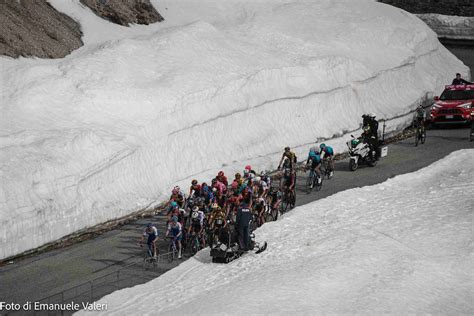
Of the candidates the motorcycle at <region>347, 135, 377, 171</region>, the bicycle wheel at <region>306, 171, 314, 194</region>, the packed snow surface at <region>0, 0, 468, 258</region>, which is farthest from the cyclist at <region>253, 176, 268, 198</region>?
the motorcycle at <region>347, 135, 377, 171</region>

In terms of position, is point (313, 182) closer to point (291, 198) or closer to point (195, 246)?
point (291, 198)

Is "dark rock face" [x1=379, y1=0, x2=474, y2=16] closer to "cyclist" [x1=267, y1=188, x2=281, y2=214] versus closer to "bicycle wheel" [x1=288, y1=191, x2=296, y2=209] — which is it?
"bicycle wheel" [x1=288, y1=191, x2=296, y2=209]

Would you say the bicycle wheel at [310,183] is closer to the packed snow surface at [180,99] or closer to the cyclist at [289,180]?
the cyclist at [289,180]

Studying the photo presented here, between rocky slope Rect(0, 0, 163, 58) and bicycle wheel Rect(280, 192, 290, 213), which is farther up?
rocky slope Rect(0, 0, 163, 58)

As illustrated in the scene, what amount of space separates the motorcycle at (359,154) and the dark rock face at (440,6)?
96.2 feet

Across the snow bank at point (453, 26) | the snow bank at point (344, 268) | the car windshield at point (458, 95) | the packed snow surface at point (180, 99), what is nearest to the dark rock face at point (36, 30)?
the packed snow surface at point (180, 99)

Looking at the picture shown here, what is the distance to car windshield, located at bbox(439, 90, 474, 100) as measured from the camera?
38441 millimetres

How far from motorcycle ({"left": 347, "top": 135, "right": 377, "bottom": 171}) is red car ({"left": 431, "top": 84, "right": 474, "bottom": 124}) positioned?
Answer: 671cm

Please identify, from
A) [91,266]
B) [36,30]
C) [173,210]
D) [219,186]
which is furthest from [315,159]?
[36,30]

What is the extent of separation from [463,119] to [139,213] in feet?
53.5

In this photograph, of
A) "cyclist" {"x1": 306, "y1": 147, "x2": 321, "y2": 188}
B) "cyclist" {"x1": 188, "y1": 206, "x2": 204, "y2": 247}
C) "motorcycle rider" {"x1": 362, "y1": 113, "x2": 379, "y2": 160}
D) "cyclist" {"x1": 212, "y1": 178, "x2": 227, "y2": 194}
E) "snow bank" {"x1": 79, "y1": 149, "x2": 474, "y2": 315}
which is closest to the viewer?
"snow bank" {"x1": 79, "y1": 149, "x2": 474, "y2": 315}

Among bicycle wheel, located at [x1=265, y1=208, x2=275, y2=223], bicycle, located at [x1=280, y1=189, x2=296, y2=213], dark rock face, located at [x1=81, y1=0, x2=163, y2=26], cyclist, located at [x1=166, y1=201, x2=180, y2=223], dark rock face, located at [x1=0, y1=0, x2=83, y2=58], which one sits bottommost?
bicycle wheel, located at [x1=265, y1=208, x2=275, y2=223]

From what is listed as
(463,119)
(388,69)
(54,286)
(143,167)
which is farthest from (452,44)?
(54,286)

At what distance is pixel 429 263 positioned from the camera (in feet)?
73.8
